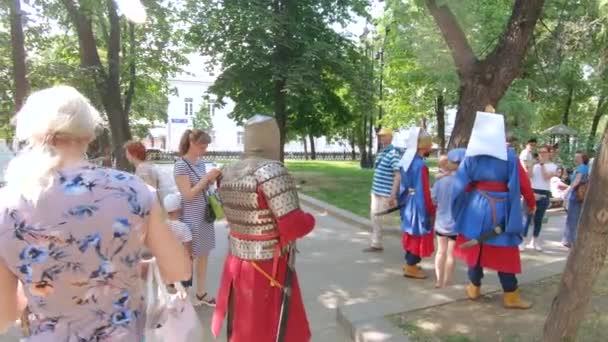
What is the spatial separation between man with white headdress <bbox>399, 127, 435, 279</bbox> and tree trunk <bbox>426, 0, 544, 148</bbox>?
2.20 meters

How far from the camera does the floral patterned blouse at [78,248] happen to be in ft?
5.57

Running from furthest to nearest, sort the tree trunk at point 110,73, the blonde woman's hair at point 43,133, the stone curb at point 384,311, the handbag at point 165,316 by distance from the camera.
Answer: the tree trunk at point 110,73
the stone curb at point 384,311
the handbag at point 165,316
the blonde woman's hair at point 43,133

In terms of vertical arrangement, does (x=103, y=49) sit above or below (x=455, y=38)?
above

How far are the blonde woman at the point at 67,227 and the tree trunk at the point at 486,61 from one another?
664 cm

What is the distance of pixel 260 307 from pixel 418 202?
3.09 m

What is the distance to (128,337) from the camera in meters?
1.92

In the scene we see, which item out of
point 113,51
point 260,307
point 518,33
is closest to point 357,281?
point 260,307

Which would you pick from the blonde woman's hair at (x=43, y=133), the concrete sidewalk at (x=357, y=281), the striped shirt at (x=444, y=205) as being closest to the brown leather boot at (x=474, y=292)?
the concrete sidewalk at (x=357, y=281)

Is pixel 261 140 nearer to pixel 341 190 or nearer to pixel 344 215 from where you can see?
pixel 344 215

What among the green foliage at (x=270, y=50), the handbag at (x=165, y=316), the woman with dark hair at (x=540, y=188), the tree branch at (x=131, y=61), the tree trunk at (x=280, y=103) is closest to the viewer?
the handbag at (x=165, y=316)

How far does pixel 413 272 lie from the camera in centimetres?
598

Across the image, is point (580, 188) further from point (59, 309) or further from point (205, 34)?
point (205, 34)

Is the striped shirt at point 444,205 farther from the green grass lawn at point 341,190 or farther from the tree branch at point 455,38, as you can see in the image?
the green grass lawn at point 341,190

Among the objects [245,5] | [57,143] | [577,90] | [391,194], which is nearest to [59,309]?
[57,143]
